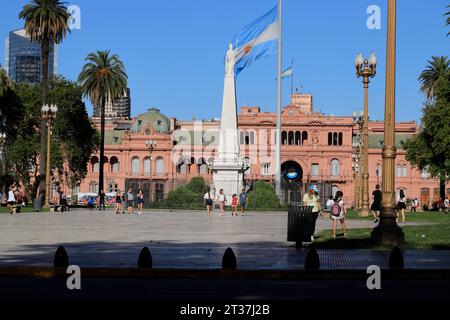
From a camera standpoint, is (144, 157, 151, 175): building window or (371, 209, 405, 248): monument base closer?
(371, 209, 405, 248): monument base

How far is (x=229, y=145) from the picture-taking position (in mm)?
57656

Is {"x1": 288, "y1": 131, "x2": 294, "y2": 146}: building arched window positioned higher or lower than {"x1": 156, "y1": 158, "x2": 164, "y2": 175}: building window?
higher

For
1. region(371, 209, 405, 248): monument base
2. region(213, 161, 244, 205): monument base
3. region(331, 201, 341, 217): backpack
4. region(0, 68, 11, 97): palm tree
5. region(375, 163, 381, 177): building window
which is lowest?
region(371, 209, 405, 248): monument base

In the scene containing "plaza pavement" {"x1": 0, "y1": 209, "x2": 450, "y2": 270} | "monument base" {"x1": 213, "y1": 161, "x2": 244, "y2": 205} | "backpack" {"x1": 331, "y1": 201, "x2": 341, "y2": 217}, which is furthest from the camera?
"monument base" {"x1": 213, "y1": 161, "x2": 244, "y2": 205}

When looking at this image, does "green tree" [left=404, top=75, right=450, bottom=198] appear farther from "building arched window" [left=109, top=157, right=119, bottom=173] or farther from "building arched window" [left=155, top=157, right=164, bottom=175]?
"building arched window" [left=109, top=157, right=119, bottom=173]

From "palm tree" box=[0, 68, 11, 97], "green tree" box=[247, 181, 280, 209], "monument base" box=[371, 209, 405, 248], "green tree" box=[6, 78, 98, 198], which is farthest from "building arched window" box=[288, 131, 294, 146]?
"monument base" box=[371, 209, 405, 248]

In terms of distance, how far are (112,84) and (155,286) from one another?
6097 cm

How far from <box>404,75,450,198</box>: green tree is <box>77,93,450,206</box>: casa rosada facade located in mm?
40823

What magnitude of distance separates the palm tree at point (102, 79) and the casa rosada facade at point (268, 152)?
41.0 metres

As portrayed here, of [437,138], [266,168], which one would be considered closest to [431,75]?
[437,138]

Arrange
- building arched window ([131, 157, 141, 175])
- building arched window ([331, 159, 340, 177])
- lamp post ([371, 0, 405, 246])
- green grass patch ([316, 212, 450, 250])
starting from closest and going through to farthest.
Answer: lamp post ([371, 0, 405, 246]) < green grass patch ([316, 212, 450, 250]) < building arched window ([331, 159, 340, 177]) < building arched window ([131, 157, 141, 175])

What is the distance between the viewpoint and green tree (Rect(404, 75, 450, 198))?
197 ft
